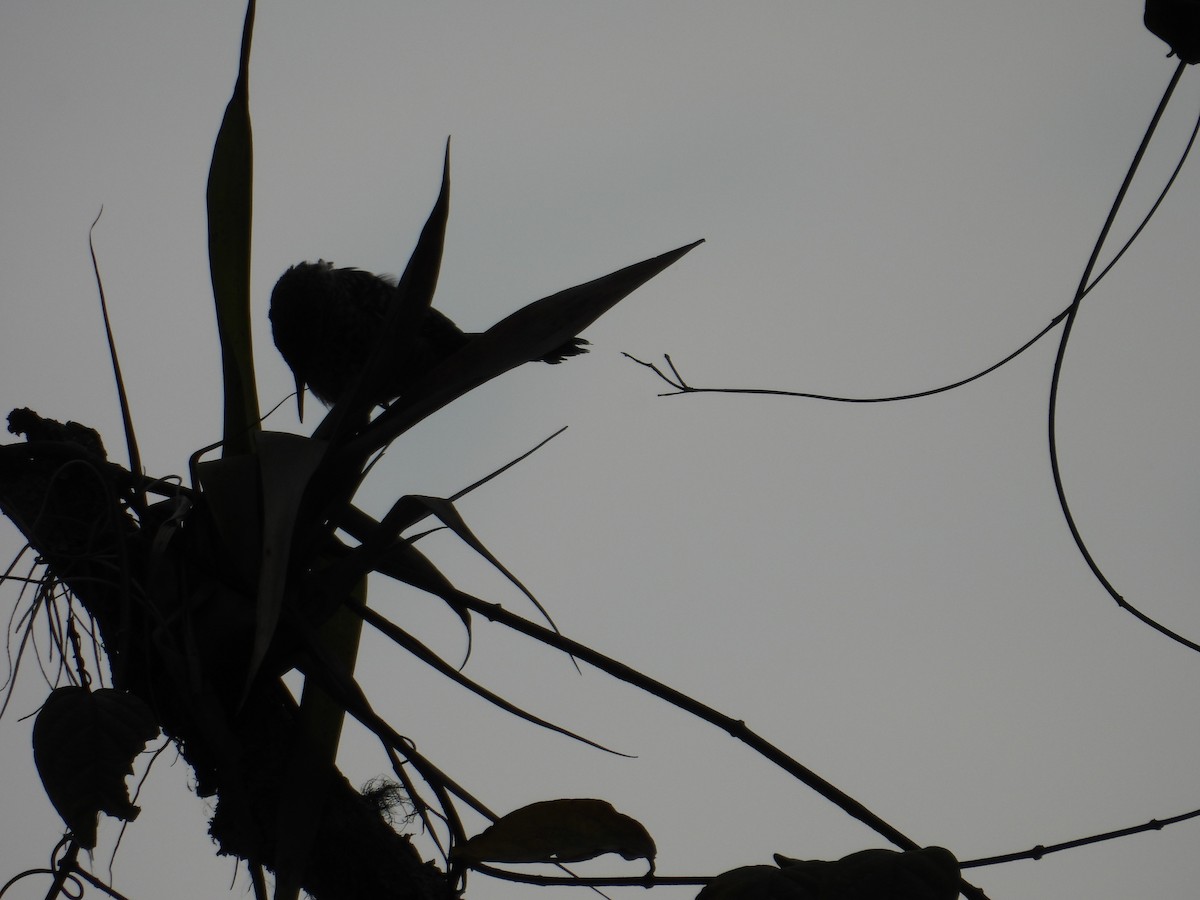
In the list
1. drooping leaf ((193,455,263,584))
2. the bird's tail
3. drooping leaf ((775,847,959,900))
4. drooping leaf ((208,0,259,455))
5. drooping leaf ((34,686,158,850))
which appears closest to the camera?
drooping leaf ((775,847,959,900))

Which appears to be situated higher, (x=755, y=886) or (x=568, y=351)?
(x=568, y=351)

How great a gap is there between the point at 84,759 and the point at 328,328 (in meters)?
3.93

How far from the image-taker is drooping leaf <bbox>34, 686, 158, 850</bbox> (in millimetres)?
847

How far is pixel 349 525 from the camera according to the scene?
1159mm

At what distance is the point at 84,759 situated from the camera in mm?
851

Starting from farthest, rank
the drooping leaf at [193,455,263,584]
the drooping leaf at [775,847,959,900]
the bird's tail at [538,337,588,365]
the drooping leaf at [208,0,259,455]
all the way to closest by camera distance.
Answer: the bird's tail at [538,337,588,365] < the drooping leaf at [208,0,259,455] < the drooping leaf at [193,455,263,584] < the drooping leaf at [775,847,959,900]

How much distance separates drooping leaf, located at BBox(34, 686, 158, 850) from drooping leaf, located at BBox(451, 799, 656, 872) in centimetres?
29

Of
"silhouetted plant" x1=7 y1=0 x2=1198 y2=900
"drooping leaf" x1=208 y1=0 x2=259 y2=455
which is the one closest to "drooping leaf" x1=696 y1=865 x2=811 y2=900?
"silhouetted plant" x1=7 y1=0 x2=1198 y2=900

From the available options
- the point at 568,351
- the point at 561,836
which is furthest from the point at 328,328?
the point at 561,836

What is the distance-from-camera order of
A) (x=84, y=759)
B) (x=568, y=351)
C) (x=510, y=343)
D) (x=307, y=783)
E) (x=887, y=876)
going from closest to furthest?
(x=887, y=876) < (x=84, y=759) < (x=307, y=783) < (x=510, y=343) < (x=568, y=351)

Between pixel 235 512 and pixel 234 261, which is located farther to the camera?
pixel 234 261

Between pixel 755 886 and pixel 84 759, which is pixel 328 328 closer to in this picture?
pixel 84 759

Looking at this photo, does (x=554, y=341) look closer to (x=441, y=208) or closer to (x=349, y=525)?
(x=441, y=208)

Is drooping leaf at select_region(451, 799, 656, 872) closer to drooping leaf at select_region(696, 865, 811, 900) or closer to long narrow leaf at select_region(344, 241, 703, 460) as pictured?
drooping leaf at select_region(696, 865, 811, 900)
